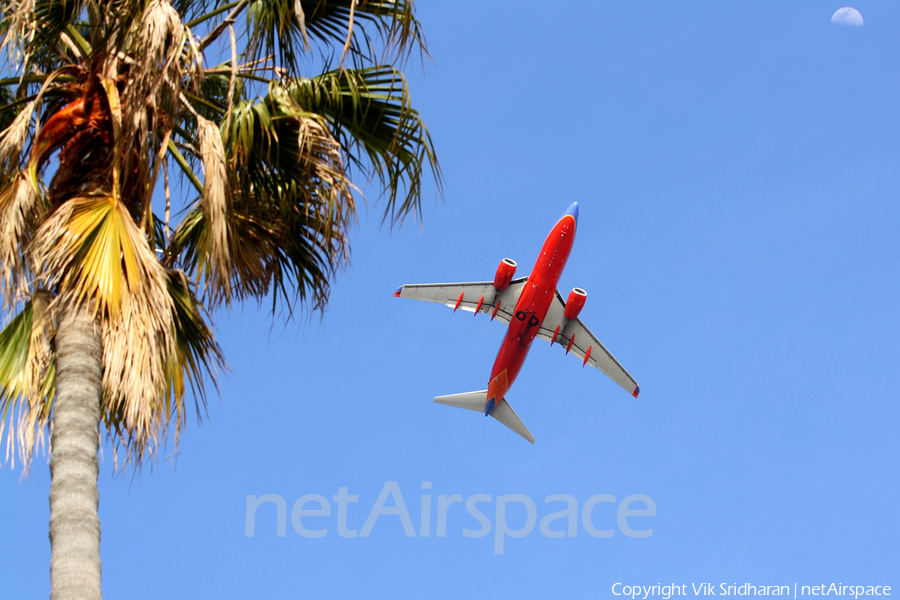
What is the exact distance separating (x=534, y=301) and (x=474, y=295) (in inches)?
159

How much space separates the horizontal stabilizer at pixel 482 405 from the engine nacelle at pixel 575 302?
7.21 meters

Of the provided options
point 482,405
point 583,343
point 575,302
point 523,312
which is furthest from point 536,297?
point 482,405

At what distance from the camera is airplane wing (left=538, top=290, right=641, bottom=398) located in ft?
109

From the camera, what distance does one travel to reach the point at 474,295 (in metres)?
33.2

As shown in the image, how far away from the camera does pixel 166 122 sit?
6.00 m

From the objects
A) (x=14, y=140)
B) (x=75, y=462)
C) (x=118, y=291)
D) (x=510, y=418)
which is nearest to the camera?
(x=75, y=462)

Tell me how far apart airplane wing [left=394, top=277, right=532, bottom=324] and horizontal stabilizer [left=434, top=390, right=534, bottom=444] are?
537 centimetres

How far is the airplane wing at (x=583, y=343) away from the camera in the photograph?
3325 centimetres

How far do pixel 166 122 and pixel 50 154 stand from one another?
0.89m

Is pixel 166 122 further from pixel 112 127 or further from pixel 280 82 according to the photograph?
pixel 280 82

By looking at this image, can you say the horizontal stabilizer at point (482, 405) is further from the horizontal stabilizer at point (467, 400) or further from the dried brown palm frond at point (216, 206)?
the dried brown palm frond at point (216, 206)

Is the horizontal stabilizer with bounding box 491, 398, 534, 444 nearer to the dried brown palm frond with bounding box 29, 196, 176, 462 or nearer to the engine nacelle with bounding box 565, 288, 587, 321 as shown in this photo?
the engine nacelle with bounding box 565, 288, 587, 321

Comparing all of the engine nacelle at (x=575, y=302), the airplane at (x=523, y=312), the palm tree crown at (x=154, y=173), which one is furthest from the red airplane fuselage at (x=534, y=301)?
the palm tree crown at (x=154, y=173)

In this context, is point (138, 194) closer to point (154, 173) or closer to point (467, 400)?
point (154, 173)
